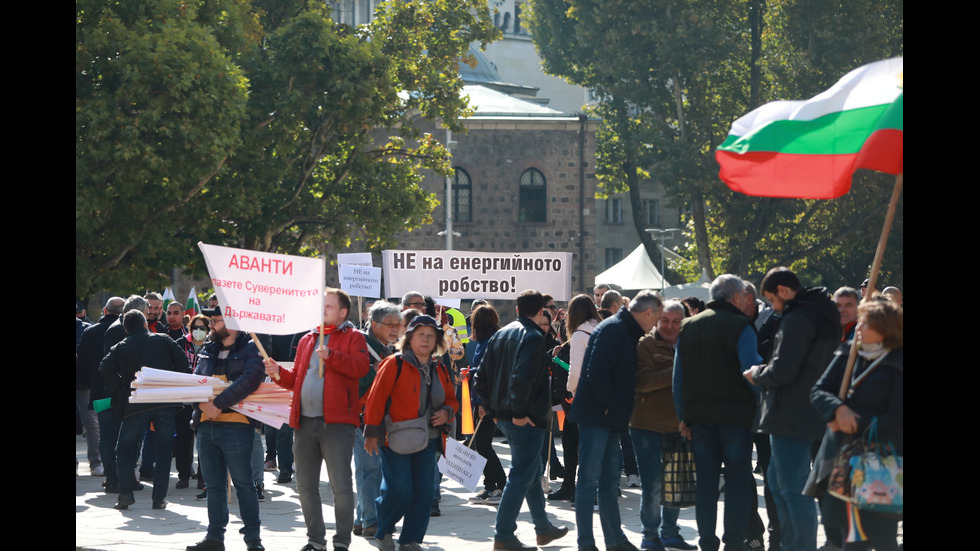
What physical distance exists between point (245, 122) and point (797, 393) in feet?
66.4

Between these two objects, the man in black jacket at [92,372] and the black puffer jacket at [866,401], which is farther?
the man in black jacket at [92,372]

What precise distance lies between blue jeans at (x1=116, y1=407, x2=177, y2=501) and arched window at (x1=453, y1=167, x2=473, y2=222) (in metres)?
34.5

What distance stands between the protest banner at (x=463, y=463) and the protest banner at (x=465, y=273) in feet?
15.1

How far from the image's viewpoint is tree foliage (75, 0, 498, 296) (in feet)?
71.1

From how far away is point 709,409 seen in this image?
8.34m

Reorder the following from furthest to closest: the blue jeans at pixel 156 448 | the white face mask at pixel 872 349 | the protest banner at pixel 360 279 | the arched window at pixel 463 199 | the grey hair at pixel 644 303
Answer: the arched window at pixel 463 199
the protest banner at pixel 360 279
the blue jeans at pixel 156 448
the grey hair at pixel 644 303
the white face mask at pixel 872 349

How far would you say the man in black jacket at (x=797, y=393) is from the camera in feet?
25.5

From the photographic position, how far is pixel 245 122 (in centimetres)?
2638

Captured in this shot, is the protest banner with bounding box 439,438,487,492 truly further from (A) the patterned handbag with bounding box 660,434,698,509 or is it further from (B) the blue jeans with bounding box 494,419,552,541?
(A) the patterned handbag with bounding box 660,434,698,509

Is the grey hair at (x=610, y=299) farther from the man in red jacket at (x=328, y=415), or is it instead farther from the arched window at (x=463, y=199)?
the arched window at (x=463, y=199)

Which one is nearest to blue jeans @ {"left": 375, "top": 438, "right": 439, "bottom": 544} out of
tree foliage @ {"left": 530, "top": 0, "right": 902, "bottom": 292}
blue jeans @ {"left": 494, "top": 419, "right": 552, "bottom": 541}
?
blue jeans @ {"left": 494, "top": 419, "right": 552, "bottom": 541}

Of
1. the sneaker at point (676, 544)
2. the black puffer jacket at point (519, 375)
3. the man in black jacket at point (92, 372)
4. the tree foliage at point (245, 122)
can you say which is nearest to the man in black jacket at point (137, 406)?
the man in black jacket at point (92, 372)
